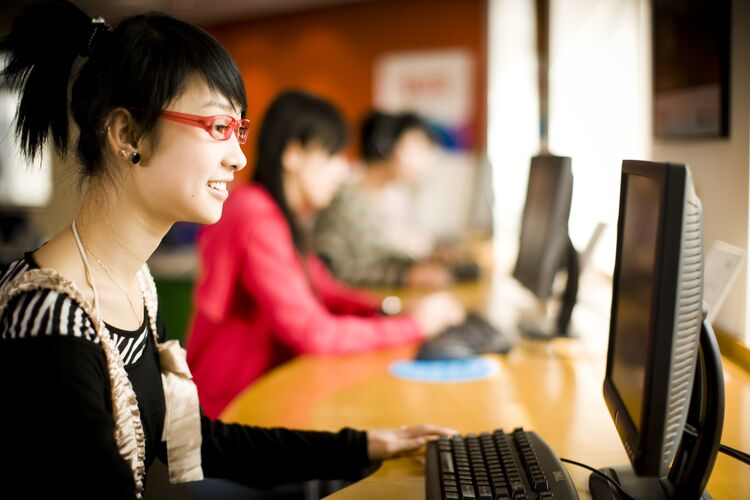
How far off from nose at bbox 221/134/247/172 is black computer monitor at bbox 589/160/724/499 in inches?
21.8

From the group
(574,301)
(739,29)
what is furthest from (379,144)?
(739,29)

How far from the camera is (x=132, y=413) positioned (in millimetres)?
1048

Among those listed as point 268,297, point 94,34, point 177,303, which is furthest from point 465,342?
point 177,303

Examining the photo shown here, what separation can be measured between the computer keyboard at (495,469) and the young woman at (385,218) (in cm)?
207

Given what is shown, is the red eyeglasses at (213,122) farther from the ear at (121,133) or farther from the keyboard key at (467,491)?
the keyboard key at (467,491)

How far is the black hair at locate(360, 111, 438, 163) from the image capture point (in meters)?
4.35

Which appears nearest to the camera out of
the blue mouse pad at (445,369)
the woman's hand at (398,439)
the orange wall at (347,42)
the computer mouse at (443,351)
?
the woman's hand at (398,439)

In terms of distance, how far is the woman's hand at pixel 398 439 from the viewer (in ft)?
4.32

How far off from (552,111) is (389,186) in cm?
104

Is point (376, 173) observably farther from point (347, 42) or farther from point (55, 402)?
point (347, 42)

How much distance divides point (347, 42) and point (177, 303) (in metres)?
4.16

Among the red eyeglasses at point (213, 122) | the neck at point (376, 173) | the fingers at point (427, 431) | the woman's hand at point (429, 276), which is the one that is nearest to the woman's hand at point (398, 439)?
the fingers at point (427, 431)

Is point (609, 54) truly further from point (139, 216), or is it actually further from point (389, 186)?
point (139, 216)

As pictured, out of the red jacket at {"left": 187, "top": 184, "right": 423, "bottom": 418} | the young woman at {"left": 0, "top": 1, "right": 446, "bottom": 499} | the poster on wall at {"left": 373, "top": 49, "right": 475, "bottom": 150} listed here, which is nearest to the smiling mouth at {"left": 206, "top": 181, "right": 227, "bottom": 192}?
the young woman at {"left": 0, "top": 1, "right": 446, "bottom": 499}
